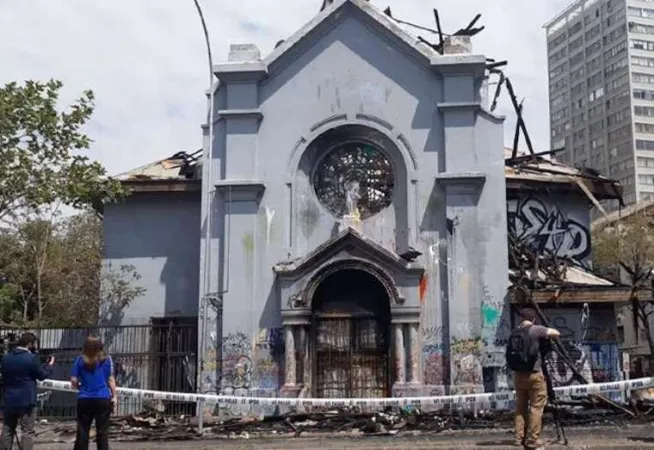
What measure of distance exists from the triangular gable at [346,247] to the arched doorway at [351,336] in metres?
0.54

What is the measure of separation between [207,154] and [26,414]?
12038 mm

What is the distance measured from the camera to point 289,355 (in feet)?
68.3

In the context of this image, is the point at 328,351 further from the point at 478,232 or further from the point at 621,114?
the point at 621,114

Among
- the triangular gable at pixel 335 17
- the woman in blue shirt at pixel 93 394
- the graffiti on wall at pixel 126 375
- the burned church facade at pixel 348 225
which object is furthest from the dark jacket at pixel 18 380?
the triangular gable at pixel 335 17

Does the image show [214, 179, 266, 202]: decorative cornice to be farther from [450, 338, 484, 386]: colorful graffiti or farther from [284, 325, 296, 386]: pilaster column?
[450, 338, 484, 386]: colorful graffiti

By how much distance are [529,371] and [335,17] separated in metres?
14.5

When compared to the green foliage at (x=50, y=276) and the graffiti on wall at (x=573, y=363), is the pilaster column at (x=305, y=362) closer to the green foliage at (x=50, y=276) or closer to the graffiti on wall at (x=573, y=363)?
the graffiti on wall at (x=573, y=363)

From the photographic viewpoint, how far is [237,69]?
22.7 meters

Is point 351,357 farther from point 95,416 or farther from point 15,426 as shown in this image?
point 95,416

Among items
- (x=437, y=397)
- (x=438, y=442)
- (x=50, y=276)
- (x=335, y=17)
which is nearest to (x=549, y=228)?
(x=335, y=17)

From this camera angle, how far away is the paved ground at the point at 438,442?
1220 centimetres

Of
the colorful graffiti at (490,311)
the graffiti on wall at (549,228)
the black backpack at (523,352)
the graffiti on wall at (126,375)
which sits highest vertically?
the graffiti on wall at (549,228)

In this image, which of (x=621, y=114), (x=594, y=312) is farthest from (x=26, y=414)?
(x=621, y=114)

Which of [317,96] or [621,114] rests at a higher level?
[621,114]
